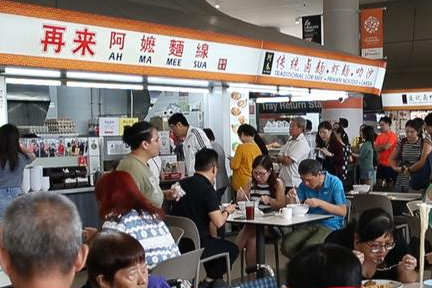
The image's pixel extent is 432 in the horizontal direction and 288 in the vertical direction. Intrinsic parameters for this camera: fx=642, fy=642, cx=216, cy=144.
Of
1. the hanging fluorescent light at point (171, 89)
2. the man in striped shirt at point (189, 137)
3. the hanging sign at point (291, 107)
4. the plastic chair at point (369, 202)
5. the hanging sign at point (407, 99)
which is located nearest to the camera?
the plastic chair at point (369, 202)

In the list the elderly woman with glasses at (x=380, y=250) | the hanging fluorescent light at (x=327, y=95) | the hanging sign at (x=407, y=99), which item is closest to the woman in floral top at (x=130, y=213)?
the elderly woman with glasses at (x=380, y=250)

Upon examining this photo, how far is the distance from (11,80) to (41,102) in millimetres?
4289

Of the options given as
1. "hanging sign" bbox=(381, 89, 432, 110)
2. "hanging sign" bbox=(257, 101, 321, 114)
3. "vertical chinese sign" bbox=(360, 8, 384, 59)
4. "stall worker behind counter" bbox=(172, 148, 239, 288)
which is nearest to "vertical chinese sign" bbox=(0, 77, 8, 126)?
"stall worker behind counter" bbox=(172, 148, 239, 288)

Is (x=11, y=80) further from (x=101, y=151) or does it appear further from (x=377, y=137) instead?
(x=377, y=137)

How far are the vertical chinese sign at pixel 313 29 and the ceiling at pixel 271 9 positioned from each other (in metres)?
1.00

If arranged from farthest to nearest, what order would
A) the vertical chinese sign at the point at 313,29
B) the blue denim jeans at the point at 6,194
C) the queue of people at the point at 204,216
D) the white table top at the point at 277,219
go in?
the vertical chinese sign at the point at 313,29 < the blue denim jeans at the point at 6,194 < the white table top at the point at 277,219 < the queue of people at the point at 204,216

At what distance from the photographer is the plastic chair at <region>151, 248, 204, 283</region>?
3297 millimetres

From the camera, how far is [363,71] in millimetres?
9758

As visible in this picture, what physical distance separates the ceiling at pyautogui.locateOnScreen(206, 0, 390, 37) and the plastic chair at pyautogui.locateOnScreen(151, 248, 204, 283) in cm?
1018

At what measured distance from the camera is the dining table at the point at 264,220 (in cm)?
493

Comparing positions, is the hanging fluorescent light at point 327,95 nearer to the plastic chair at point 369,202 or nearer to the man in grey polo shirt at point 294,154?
the man in grey polo shirt at point 294,154

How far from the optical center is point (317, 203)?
196 inches

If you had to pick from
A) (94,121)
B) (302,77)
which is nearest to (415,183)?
(302,77)

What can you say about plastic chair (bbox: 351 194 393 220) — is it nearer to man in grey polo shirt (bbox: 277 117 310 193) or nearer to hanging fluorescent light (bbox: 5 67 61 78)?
man in grey polo shirt (bbox: 277 117 310 193)
